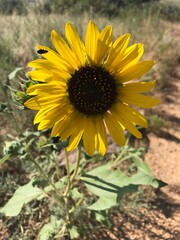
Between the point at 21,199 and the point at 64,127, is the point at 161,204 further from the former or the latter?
the point at 64,127

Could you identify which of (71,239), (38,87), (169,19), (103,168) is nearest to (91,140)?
(38,87)

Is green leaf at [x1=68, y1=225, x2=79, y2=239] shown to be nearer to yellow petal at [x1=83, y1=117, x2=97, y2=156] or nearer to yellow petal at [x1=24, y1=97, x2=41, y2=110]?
yellow petal at [x1=83, y1=117, x2=97, y2=156]

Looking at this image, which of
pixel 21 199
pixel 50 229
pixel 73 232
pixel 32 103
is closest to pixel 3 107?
pixel 32 103

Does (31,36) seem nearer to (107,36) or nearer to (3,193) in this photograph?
(3,193)

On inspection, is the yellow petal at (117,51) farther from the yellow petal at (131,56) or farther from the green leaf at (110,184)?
the green leaf at (110,184)

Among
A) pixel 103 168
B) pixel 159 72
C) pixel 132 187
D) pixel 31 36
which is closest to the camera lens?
pixel 132 187
